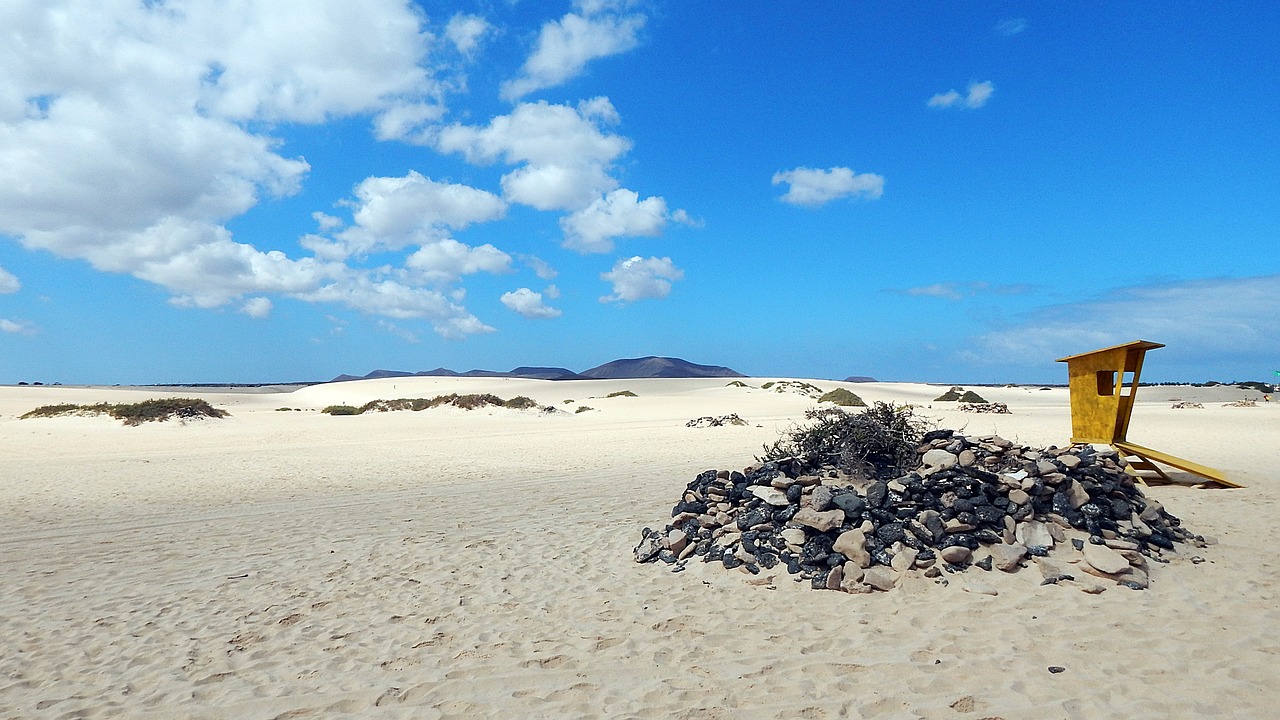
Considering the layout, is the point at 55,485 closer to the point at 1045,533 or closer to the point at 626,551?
the point at 626,551

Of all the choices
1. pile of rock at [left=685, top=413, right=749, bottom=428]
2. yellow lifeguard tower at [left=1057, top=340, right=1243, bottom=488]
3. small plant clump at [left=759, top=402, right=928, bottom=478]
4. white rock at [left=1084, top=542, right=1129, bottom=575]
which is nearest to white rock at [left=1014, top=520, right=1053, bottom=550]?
white rock at [left=1084, top=542, right=1129, bottom=575]

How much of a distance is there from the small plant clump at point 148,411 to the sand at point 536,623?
51.0 feet

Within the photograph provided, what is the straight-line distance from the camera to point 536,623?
6039mm

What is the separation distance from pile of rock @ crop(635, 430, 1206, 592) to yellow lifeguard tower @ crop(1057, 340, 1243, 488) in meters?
3.37

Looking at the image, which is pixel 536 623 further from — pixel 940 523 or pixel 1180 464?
pixel 1180 464

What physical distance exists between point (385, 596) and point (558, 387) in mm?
53083

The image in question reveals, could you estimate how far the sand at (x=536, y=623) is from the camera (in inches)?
181

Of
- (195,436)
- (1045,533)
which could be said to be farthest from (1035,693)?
(195,436)

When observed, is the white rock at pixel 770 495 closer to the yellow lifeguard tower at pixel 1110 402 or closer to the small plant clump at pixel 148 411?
the yellow lifeguard tower at pixel 1110 402

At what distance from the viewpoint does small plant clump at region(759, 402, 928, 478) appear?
870cm

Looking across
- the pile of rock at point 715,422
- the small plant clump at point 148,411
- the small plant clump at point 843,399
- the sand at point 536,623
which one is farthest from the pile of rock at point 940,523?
the small plant clump at point 843,399

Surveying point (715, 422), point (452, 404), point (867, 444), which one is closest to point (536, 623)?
point (867, 444)

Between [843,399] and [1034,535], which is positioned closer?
[1034,535]

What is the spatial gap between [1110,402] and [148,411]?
30.8m
